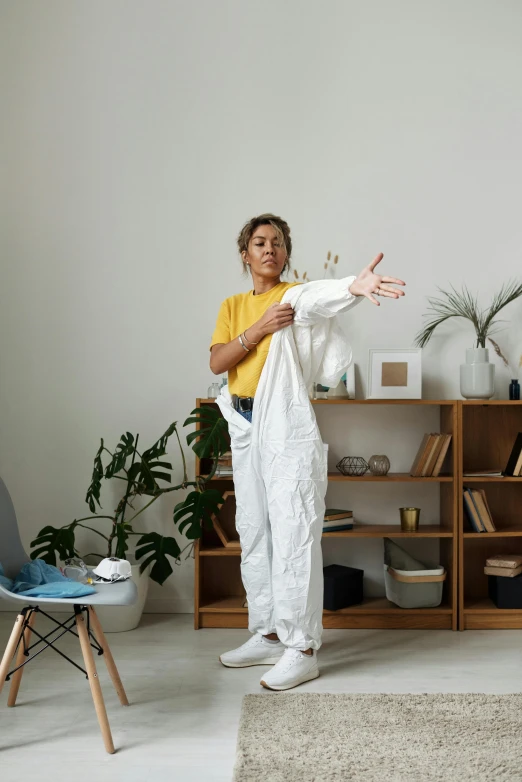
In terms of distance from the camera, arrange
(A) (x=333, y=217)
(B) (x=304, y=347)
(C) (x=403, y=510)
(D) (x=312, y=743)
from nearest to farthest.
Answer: (D) (x=312, y=743)
(B) (x=304, y=347)
(C) (x=403, y=510)
(A) (x=333, y=217)

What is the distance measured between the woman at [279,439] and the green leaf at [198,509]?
0.42m

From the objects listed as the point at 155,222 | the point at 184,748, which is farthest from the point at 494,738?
the point at 155,222

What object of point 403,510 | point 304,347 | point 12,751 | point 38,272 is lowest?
point 12,751

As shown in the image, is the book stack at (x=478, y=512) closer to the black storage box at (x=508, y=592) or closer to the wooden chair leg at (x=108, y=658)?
the black storage box at (x=508, y=592)

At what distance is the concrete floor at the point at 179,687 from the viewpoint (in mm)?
1862

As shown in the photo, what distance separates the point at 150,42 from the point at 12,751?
9.92ft

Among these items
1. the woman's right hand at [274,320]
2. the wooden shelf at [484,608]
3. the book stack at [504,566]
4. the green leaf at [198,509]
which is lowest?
the wooden shelf at [484,608]

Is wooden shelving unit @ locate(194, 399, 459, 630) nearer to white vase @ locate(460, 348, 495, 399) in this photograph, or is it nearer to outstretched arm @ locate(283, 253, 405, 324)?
white vase @ locate(460, 348, 495, 399)

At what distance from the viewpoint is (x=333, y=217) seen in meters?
3.43

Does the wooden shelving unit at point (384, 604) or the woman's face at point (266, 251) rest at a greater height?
the woman's face at point (266, 251)

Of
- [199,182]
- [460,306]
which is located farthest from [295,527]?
[199,182]

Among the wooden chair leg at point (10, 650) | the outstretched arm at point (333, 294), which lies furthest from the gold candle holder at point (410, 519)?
the wooden chair leg at point (10, 650)

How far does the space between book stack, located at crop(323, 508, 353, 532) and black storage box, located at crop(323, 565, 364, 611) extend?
0.62 ft

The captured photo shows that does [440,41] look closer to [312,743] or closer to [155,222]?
[155,222]
